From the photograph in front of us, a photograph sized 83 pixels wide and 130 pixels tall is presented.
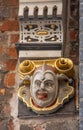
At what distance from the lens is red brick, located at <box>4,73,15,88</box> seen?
443 cm

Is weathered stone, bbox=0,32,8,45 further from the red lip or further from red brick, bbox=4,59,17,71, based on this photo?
the red lip

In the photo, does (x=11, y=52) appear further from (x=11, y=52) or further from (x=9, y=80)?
(x=9, y=80)

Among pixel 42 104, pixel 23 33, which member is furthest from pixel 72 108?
pixel 23 33

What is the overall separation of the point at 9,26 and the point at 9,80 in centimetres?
33

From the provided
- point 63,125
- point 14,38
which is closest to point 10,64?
point 14,38

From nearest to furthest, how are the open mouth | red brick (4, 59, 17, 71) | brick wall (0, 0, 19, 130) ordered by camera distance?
the open mouth < brick wall (0, 0, 19, 130) < red brick (4, 59, 17, 71)

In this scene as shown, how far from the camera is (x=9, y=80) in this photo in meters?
4.44

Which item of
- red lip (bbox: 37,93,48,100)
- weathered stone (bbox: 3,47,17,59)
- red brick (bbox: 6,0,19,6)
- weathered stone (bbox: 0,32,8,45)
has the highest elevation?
red brick (bbox: 6,0,19,6)

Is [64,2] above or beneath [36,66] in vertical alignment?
above

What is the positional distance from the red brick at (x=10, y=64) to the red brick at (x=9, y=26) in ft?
0.64

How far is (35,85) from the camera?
4234mm

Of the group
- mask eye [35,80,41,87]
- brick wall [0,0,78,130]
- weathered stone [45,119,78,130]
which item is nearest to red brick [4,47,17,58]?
brick wall [0,0,78,130]

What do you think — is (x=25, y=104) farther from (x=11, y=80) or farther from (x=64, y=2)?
(x=64, y=2)

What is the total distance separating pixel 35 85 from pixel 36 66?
14cm
